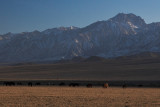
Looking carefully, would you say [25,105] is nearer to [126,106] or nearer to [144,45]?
[126,106]

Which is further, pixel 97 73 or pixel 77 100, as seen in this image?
pixel 97 73

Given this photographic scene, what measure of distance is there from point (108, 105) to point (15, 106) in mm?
5423

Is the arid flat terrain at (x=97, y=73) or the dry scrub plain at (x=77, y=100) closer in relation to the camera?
the dry scrub plain at (x=77, y=100)

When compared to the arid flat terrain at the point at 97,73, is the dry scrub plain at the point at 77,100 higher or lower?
lower

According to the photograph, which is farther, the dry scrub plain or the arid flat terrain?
the arid flat terrain

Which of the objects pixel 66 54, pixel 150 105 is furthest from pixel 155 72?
pixel 66 54

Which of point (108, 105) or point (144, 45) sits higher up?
point (144, 45)

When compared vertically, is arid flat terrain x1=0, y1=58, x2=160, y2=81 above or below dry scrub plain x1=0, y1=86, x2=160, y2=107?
above

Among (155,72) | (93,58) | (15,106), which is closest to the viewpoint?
(15,106)

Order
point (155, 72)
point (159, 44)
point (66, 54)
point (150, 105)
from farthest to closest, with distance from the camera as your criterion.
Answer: point (66, 54)
point (159, 44)
point (155, 72)
point (150, 105)

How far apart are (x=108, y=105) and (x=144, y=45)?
179m

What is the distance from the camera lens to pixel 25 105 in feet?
63.4

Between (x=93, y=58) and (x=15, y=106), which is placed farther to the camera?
(x=93, y=58)

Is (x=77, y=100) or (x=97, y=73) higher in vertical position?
(x=97, y=73)
